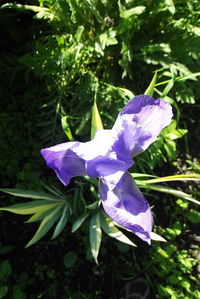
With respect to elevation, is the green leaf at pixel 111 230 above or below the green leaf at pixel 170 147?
below

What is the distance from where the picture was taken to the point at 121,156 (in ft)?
2.85

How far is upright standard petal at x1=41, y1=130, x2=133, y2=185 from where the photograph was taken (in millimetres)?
848

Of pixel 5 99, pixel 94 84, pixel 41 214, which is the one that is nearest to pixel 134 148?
pixel 41 214

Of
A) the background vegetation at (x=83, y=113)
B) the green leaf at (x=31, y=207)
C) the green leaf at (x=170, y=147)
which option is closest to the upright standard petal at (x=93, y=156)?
the green leaf at (x=31, y=207)

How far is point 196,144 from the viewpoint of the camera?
2223 millimetres

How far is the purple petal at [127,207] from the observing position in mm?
908

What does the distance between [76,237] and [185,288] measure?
0.64 metres

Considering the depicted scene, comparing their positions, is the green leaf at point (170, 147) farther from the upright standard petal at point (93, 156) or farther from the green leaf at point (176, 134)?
the upright standard petal at point (93, 156)

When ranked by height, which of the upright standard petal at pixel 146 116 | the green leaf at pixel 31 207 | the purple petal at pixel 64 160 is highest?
the upright standard petal at pixel 146 116

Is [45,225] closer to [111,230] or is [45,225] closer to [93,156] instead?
[111,230]

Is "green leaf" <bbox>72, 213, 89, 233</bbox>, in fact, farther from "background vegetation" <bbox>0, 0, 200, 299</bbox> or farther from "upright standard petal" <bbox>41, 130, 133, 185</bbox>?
"upright standard petal" <bbox>41, 130, 133, 185</bbox>

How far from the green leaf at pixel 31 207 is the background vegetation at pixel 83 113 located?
0.17 meters

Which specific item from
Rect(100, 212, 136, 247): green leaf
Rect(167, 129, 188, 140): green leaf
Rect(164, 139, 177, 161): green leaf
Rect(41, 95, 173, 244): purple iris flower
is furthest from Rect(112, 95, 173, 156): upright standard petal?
Rect(164, 139, 177, 161): green leaf

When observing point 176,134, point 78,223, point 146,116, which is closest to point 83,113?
point 176,134
